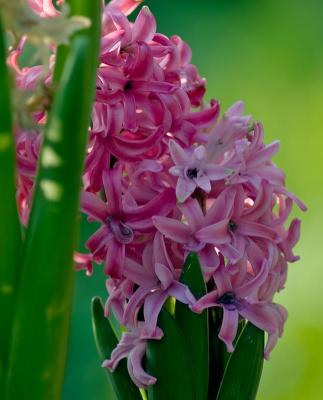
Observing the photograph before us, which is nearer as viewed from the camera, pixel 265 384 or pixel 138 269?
pixel 138 269

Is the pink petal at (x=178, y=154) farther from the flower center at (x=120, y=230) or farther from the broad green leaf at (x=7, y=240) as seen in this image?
the broad green leaf at (x=7, y=240)

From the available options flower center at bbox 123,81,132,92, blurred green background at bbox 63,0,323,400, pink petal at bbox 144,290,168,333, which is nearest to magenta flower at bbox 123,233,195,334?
pink petal at bbox 144,290,168,333

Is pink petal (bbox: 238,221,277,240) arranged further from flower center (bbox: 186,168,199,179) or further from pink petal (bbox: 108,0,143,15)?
pink petal (bbox: 108,0,143,15)

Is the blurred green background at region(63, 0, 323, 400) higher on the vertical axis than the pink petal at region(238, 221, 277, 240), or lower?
lower

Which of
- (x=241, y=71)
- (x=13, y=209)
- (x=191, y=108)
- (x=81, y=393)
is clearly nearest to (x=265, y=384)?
(x=81, y=393)

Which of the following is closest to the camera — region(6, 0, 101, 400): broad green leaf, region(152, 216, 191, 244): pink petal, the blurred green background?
region(6, 0, 101, 400): broad green leaf

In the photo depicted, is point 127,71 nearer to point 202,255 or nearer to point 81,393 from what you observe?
point 202,255

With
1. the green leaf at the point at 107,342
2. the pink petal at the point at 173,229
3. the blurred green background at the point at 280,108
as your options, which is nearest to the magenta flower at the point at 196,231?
the pink petal at the point at 173,229

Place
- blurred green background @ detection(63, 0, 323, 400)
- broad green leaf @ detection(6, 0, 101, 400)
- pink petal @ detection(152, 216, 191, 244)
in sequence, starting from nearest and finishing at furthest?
1. broad green leaf @ detection(6, 0, 101, 400)
2. pink petal @ detection(152, 216, 191, 244)
3. blurred green background @ detection(63, 0, 323, 400)
